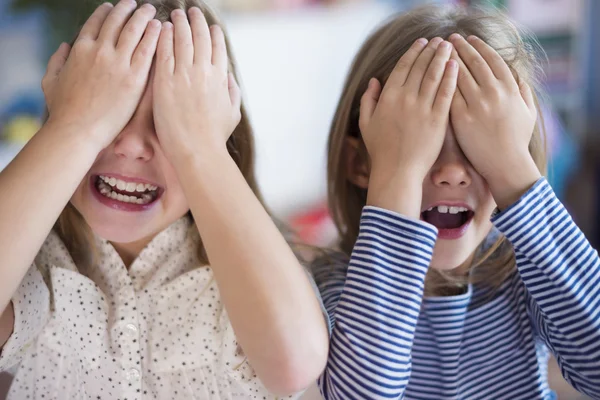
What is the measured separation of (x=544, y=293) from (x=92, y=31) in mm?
655

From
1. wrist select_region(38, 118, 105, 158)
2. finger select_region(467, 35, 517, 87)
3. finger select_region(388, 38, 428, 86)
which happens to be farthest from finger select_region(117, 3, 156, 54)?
finger select_region(467, 35, 517, 87)

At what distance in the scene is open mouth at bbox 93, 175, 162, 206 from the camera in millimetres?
839

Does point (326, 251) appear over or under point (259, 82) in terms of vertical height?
over

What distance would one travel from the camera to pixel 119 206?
823mm

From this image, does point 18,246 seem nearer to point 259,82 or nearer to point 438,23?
point 438,23

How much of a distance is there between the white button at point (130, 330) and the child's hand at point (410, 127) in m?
0.36

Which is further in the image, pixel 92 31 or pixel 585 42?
pixel 585 42

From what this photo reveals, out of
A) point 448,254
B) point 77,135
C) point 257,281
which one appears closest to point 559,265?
point 448,254

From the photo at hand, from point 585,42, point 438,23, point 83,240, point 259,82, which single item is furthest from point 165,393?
point 585,42

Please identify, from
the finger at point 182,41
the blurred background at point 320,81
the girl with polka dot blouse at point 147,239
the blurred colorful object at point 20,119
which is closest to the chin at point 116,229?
the girl with polka dot blouse at point 147,239

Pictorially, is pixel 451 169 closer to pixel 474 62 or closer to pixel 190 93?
pixel 474 62

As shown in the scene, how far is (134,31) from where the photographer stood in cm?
77

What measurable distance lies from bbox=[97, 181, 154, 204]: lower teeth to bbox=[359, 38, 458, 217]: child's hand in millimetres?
298

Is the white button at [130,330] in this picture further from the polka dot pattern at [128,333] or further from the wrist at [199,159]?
the wrist at [199,159]
